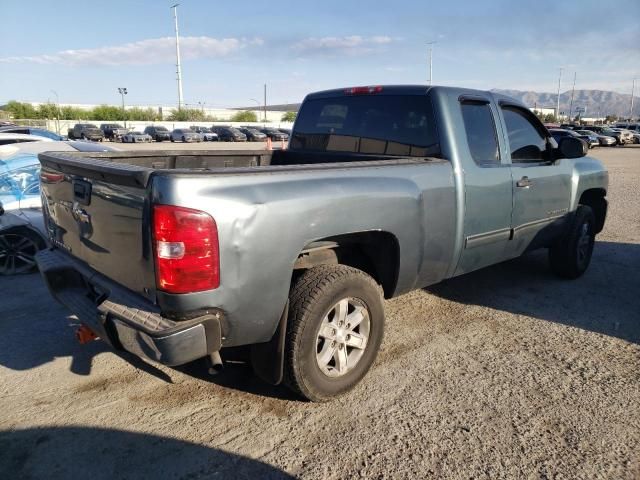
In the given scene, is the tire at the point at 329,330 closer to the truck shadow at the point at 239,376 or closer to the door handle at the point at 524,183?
the truck shadow at the point at 239,376

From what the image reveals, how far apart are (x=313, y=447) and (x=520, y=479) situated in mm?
1029

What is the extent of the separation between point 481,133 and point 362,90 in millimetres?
1069

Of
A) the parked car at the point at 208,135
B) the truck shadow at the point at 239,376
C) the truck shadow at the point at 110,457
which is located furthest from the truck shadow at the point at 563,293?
the parked car at the point at 208,135

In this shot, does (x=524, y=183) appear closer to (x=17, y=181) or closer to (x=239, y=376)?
(x=239, y=376)

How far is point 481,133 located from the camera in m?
4.00

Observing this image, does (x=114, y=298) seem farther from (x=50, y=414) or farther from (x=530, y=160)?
(x=530, y=160)

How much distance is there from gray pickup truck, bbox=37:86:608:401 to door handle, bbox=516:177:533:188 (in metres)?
0.01

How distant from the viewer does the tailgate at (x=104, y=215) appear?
2.38 metres

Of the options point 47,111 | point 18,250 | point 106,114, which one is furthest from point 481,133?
point 106,114

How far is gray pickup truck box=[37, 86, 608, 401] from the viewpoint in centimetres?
232

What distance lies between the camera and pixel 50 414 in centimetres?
290

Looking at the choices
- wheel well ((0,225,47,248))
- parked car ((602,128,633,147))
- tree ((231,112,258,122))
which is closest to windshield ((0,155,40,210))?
wheel well ((0,225,47,248))

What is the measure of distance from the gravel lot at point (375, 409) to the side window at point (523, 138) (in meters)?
1.44

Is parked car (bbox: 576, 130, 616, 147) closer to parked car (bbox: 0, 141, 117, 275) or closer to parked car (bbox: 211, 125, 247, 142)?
parked car (bbox: 211, 125, 247, 142)
